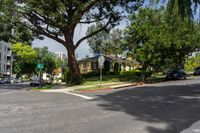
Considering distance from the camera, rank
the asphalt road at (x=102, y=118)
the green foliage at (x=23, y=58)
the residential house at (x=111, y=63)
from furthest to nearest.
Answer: the green foliage at (x=23, y=58) → the residential house at (x=111, y=63) → the asphalt road at (x=102, y=118)

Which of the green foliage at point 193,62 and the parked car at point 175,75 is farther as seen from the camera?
the green foliage at point 193,62

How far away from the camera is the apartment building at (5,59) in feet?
386

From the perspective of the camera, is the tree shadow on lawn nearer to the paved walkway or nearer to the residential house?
the paved walkway

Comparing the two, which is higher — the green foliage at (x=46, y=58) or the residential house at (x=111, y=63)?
the green foliage at (x=46, y=58)

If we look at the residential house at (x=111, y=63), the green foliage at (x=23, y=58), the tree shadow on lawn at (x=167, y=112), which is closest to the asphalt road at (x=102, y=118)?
the tree shadow on lawn at (x=167, y=112)

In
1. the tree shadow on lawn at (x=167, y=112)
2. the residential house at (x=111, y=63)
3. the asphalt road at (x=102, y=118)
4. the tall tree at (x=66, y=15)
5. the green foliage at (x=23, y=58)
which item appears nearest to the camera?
the asphalt road at (x=102, y=118)

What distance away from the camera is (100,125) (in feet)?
43.5

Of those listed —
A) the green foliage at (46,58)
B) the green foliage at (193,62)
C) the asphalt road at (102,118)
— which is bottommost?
the asphalt road at (102,118)

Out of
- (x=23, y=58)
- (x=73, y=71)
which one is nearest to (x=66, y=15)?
(x=73, y=71)

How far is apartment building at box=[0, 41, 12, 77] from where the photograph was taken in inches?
4633

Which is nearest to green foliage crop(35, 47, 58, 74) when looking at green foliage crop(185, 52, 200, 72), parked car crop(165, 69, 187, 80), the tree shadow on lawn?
green foliage crop(185, 52, 200, 72)

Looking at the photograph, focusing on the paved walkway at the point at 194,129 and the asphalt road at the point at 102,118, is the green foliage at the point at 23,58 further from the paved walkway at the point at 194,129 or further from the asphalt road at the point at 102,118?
the paved walkway at the point at 194,129

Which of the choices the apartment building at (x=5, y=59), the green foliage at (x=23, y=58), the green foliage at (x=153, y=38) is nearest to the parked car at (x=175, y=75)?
the green foliage at (x=153, y=38)

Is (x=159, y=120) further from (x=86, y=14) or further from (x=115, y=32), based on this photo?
(x=115, y=32)
